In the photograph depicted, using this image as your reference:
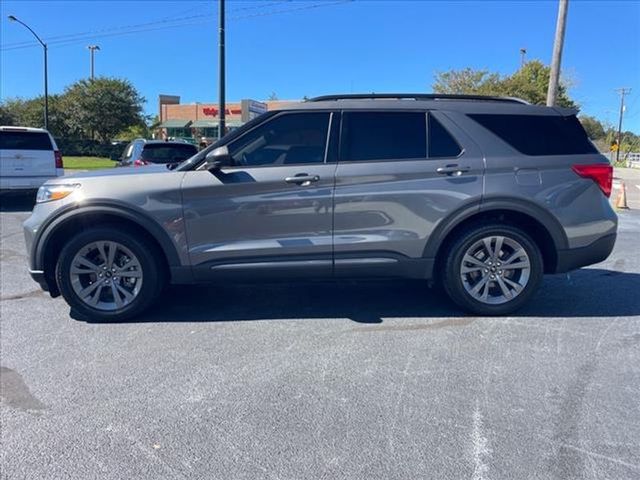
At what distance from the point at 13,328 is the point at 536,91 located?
133ft

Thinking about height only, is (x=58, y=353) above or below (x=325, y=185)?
below

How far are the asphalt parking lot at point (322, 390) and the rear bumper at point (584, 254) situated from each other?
1.62 feet

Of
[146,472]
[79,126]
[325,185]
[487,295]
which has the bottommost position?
[146,472]

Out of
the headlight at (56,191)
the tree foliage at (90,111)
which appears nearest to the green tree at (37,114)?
the tree foliage at (90,111)

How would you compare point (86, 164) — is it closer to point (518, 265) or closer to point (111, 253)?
point (111, 253)

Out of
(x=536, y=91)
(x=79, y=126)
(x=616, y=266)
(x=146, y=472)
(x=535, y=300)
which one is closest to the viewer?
(x=146, y=472)

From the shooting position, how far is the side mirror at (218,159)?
4309 mm

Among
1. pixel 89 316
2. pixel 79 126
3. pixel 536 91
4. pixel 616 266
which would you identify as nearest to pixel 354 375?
pixel 89 316

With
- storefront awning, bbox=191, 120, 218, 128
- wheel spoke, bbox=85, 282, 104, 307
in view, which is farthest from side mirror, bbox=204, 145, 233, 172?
storefront awning, bbox=191, 120, 218, 128

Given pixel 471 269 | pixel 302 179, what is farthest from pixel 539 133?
pixel 302 179

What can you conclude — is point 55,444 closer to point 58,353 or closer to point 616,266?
point 58,353

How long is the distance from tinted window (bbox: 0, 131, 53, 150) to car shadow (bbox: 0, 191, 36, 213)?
40.0 inches

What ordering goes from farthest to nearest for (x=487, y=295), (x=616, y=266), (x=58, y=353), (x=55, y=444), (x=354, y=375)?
(x=616, y=266) < (x=487, y=295) < (x=58, y=353) < (x=354, y=375) < (x=55, y=444)

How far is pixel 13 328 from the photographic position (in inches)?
180
